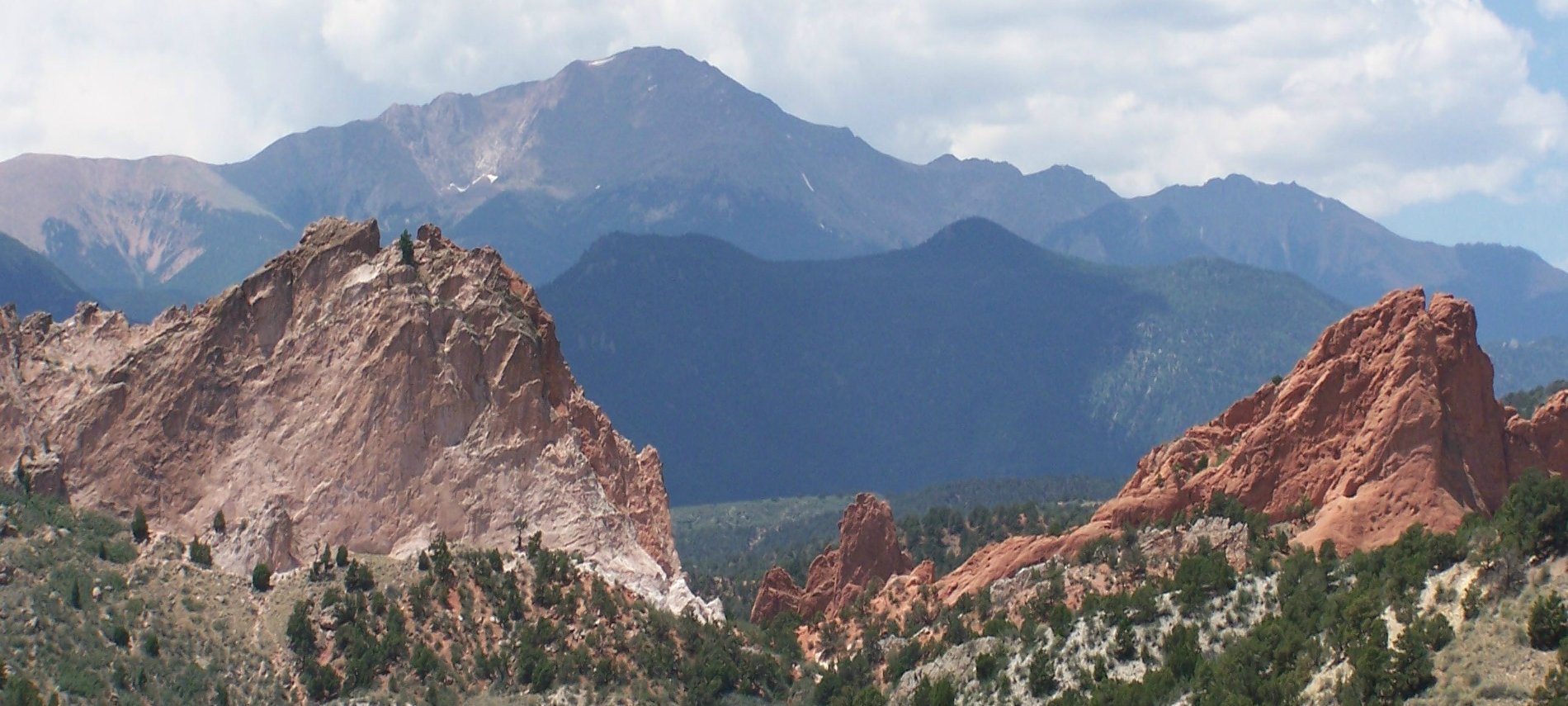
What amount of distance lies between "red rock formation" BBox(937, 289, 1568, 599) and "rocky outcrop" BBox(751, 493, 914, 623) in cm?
1582

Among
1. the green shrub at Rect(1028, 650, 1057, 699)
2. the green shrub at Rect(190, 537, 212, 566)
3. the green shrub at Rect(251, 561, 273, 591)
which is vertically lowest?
the green shrub at Rect(1028, 650, 1057, 699)

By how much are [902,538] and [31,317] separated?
67.9 metres

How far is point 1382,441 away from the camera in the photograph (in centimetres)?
11650

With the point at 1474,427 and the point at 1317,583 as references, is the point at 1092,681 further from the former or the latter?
the point at 1474,427

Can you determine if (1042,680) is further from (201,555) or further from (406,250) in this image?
(406,250)

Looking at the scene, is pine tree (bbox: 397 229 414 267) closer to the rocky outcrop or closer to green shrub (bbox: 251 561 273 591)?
green shrub (bbox: 251 561 273 591)

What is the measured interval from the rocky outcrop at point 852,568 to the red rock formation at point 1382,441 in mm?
15824

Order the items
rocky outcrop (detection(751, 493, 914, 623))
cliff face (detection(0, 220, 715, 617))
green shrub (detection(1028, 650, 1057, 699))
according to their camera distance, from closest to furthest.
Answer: green shrub (detection(1028, 650, 1057, 699)) < cliff face (detection(0, 220, 715, 617)) < rocky outcrop (detection(751, 493, 914, 623))

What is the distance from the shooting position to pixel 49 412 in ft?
445

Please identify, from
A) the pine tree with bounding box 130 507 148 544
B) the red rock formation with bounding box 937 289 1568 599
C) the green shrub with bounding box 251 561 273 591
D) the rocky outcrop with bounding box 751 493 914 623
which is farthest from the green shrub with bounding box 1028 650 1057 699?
the pine tree with bounding box 130 507 148 544

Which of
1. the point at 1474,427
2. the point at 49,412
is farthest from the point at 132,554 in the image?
the point at 1474,427

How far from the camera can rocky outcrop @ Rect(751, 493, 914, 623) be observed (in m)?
143

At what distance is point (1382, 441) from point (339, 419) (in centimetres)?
5601

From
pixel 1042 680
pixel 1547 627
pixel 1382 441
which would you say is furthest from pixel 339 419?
pixel 1547 627
